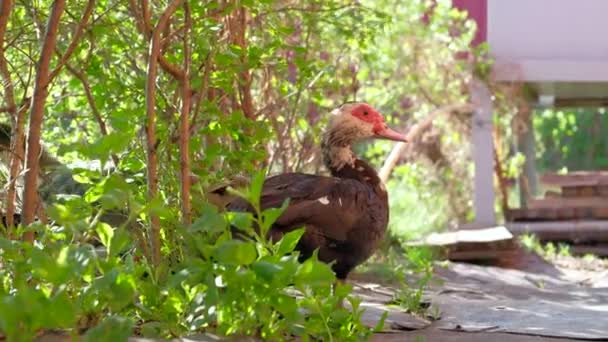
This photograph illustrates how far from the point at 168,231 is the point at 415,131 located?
28.9 ft

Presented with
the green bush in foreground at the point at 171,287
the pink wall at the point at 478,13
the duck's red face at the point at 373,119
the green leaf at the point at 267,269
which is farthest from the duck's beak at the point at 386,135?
the pink wall at the point at 478,13

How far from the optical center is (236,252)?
11.1 feet

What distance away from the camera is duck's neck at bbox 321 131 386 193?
638 cm

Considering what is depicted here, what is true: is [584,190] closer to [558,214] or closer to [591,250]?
[558,214]

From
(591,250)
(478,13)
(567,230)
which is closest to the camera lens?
(591,250)

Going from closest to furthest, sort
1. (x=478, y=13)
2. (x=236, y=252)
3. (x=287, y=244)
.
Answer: (x=236, y=252), (x=287, y=244), (x=478, y=13)

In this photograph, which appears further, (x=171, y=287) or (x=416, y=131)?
(x=416, y=131)

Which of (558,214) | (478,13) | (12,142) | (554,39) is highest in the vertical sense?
(478,13)

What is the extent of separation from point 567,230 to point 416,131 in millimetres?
2195

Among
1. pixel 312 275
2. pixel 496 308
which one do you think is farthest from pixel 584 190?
pixel 312 275

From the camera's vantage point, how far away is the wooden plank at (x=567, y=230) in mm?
13156

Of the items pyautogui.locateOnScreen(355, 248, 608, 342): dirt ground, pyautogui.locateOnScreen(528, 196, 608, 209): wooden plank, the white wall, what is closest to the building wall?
the white wall

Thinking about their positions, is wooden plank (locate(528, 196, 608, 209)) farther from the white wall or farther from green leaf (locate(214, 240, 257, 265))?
green leaf (locate(214, 240, 257, 265))

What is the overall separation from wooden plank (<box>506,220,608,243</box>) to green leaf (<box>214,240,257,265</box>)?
1012 cm
